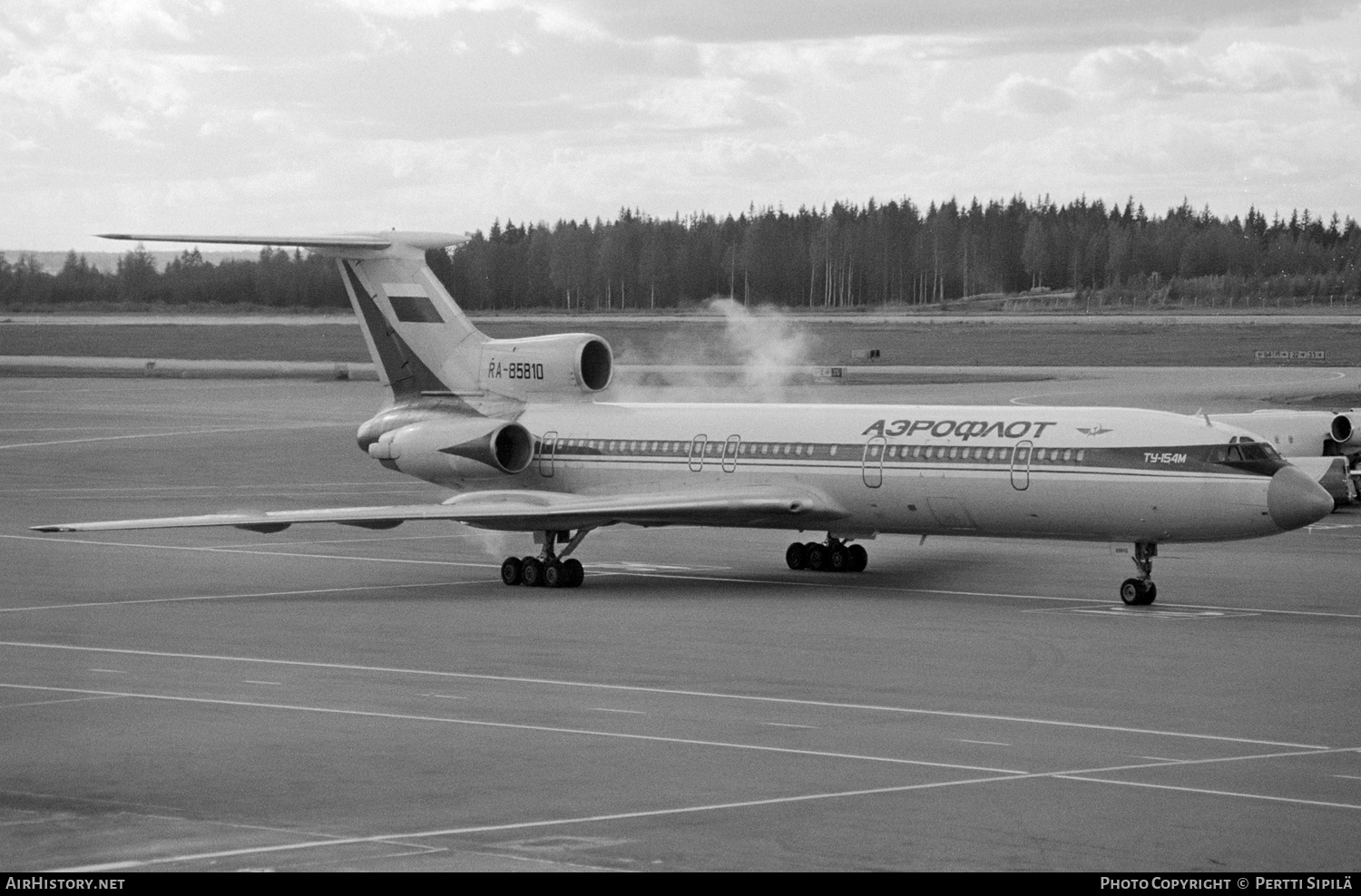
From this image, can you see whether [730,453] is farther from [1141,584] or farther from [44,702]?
[44,702]

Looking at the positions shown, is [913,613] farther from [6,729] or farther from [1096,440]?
[6,729]

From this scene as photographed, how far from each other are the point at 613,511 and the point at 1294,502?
1190cm

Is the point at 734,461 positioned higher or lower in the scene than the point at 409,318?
lower

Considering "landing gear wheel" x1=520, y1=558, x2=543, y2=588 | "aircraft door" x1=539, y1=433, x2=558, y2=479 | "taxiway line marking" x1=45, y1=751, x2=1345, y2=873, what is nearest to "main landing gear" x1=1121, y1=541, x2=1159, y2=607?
"landing gear wheel" x1=520, y1=558, x2=543, y2=588

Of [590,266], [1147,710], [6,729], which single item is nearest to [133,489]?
[6,729]

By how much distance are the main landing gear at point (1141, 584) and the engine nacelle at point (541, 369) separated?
1211 cm

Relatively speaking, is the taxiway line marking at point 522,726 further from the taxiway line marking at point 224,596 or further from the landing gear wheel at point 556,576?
the landing gear wheel at point 556,576

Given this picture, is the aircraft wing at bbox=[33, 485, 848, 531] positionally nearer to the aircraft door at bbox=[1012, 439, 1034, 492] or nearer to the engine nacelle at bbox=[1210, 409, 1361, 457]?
the aircraft door at bbox=[1012, 439, 1034, 492]

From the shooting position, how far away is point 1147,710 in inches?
877

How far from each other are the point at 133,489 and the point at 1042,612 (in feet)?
103

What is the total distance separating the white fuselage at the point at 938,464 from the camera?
1236 inches

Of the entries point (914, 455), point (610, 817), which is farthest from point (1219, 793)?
point (914, 455)

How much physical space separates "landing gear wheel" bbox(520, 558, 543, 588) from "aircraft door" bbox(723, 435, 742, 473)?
4.08 m

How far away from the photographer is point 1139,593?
31.7 meters
